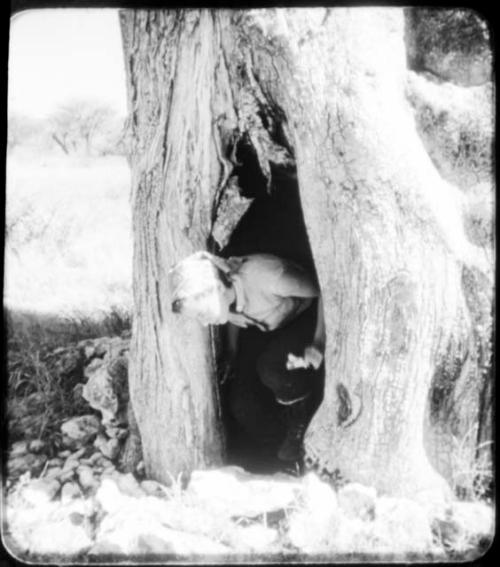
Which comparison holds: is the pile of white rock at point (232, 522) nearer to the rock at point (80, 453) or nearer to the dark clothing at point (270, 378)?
the rock at point (80, 453)

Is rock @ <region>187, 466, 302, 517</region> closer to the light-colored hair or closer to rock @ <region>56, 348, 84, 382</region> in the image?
rock @ <region>56, 348, 84, 382</region>

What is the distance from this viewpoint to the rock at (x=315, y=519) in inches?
56.6

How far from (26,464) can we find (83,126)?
36.0 inches

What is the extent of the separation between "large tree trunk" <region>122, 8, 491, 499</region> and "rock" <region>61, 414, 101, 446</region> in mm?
260

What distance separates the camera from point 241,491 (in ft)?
5.00

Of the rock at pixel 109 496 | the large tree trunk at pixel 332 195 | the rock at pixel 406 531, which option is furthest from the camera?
the rock at pixel 109 496

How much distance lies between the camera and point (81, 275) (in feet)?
4.93

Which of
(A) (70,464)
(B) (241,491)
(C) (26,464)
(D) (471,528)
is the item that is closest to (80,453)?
(A) (70,464)

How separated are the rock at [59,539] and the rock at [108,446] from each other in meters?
0.21

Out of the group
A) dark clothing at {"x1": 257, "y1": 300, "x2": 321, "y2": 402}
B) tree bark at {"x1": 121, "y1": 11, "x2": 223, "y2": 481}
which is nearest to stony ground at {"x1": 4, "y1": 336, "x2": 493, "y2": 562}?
tree bark at {"x1": 121, "y1": 11, "x2": 223, "y2": 481}

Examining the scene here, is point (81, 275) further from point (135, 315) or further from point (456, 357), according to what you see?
point (456, 357)

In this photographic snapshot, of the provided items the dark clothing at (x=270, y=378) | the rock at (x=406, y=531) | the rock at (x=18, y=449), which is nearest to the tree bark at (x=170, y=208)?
the dark clothing at (x=270, y=378)

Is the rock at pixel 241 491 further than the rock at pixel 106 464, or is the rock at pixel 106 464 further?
the rock at pixel 106 464

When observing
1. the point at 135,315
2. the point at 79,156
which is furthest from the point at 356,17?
the point at 135,315
